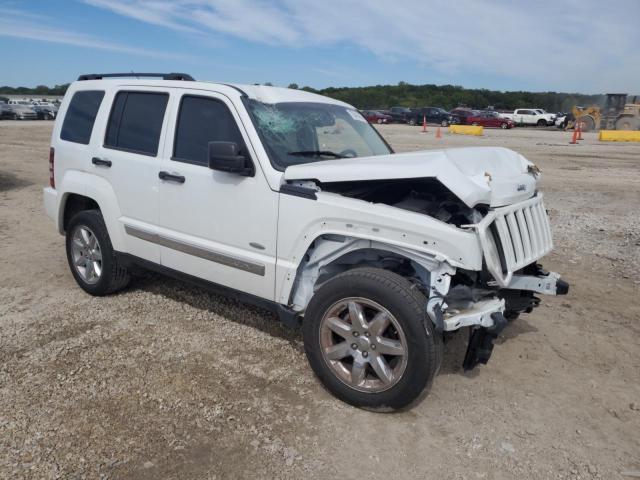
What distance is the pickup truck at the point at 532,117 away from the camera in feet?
141

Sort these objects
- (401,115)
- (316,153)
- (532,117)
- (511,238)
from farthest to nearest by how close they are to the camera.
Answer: (401,115) → (532,117) → (316,153) → (511,238)

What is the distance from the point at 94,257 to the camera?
496cm

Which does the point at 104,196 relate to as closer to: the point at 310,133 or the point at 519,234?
the point at 310,133

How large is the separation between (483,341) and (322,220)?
1296mm

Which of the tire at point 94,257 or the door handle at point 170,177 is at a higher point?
the door handle at point 170,177

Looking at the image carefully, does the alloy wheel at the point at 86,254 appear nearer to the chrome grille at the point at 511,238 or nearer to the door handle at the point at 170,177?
the door handle at the point at 170,177

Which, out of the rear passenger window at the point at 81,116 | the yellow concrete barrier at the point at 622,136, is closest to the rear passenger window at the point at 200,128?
the rear passenger window at the point at 81,116

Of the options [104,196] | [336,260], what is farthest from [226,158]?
[104,196]

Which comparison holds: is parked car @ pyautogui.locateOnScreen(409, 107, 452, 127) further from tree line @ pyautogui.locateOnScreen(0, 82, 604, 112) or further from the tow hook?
the tow hook

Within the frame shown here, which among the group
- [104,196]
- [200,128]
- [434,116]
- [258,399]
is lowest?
[258,399]

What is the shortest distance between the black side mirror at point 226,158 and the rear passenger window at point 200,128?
11.1 inches

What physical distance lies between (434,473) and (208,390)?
1.57 m

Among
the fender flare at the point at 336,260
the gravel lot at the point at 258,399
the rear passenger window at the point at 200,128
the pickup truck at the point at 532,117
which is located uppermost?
the pickup truck at the point at 532,117

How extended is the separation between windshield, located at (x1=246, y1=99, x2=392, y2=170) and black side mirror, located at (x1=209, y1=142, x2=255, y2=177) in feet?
0.72
